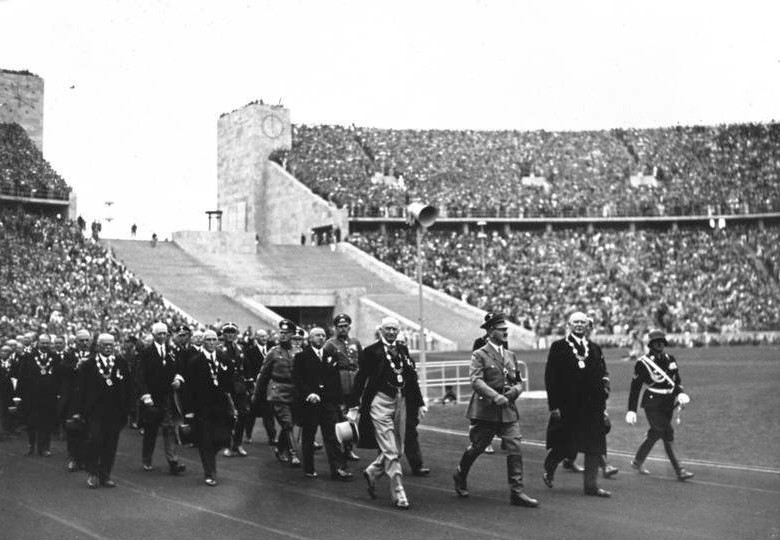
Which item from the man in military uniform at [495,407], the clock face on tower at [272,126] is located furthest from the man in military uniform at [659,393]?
the clock face on tower at [272,126]

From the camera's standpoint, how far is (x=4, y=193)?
4953 cm

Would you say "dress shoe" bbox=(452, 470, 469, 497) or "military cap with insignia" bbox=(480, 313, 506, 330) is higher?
"military cap with insignia" bbox=(480, 313, 506, 330)

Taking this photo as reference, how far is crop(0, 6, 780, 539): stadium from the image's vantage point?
1031 cm

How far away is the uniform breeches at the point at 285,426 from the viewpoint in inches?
567

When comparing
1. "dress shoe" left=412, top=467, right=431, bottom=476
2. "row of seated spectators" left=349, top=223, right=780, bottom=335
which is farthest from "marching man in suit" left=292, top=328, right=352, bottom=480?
"row of seated spectators" left=349, top=223, right=780, bottom=335

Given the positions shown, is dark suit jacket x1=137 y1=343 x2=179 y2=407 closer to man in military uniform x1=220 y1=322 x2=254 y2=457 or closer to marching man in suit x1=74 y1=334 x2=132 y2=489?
man in military uniform x1=220 y1=322 x2=254 y2=457

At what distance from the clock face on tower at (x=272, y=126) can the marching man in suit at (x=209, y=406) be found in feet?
188

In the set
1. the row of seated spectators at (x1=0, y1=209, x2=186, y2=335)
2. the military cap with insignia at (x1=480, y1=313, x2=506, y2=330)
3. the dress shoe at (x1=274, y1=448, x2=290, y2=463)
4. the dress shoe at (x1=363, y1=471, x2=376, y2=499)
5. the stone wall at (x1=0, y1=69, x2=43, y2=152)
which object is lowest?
the dress shoe at (x1=274, y1=448, x2=290, y2=463)

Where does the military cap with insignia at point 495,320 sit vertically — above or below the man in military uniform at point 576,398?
above

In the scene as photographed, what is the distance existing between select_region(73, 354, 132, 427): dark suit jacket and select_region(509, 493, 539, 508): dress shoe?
505 centimetres

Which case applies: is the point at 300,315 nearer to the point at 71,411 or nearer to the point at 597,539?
the point at 71,411

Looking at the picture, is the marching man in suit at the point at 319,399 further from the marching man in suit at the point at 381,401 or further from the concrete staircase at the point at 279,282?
the concrete staircase at the point at 279,282

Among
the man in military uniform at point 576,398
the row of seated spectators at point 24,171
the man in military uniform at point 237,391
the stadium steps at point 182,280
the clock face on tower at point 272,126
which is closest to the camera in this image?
the man in military uniform at point 576,398

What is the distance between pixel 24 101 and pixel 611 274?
3359 centimetres
